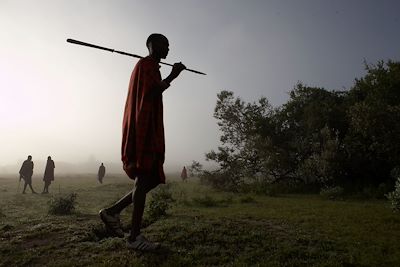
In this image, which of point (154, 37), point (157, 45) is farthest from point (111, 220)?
point (154, 37)

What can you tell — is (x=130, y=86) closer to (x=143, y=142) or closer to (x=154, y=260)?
(x=143, y=142)

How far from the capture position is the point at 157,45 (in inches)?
216

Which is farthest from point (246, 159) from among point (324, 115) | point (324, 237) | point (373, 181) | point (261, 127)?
point (324, 237)

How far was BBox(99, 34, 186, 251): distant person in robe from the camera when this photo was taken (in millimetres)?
5020

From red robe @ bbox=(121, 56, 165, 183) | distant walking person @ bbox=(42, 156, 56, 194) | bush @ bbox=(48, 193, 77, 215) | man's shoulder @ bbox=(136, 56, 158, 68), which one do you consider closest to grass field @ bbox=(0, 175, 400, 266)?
red robe @ bbox=(121, 56, 165, 183)

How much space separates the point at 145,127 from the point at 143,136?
128mm

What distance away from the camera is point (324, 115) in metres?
21.6

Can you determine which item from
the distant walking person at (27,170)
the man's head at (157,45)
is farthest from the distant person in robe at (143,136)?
the distant walking person at (27,170)

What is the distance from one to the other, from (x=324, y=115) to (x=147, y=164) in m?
18.5

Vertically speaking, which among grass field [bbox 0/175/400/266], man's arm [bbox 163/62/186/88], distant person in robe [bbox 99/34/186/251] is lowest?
grass field [bbox 0/175/400/266]

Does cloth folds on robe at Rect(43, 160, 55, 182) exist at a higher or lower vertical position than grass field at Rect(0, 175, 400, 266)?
higher

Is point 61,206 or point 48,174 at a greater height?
point 48,174

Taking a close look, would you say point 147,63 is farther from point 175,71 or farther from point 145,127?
point 145,127

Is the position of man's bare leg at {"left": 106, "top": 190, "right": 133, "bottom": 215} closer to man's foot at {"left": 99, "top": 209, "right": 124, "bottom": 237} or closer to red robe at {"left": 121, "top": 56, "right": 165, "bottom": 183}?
man's foot at {"left": 99, "top": 209, "right": 124, "bottom": 237}
